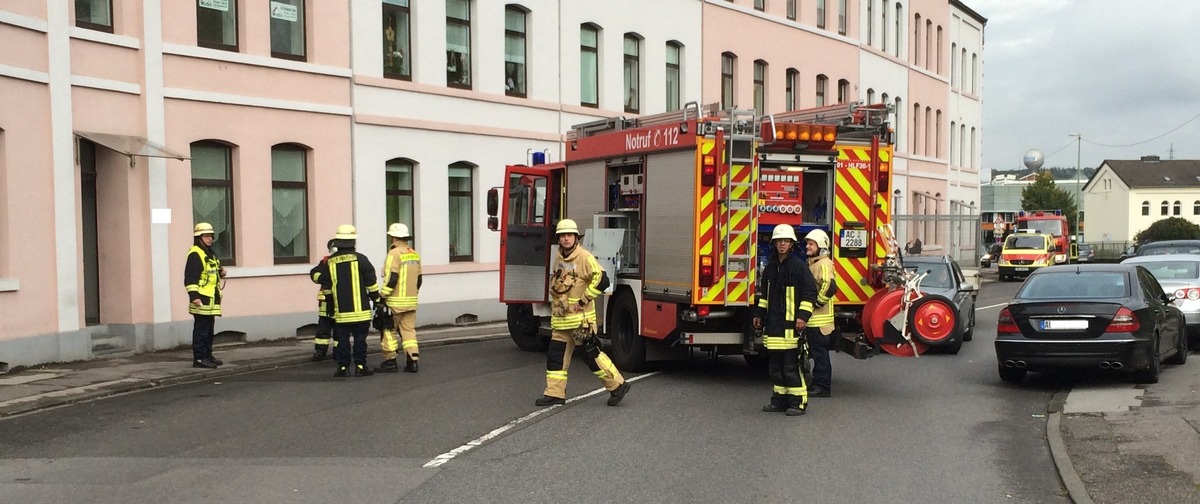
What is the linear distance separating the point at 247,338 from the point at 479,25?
772 cm

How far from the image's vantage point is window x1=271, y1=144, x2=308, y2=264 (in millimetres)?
18750

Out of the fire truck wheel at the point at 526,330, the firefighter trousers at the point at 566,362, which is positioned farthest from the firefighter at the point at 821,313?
the fire truck wheel at the point at 526,330

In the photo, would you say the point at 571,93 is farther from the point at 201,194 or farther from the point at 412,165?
the point at 201,194

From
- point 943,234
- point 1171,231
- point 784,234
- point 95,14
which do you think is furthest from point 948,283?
point 1171,231

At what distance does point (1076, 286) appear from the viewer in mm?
12812

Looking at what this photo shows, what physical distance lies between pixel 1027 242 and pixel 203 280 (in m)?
36.4

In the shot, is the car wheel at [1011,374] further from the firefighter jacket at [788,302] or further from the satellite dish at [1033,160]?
the satellite dish at [1033,160]

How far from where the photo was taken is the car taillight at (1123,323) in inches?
471

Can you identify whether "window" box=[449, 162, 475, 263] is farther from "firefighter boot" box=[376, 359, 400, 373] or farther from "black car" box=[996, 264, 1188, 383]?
"black car" box=[996, 264, 1188, 383]

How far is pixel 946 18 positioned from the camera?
158 ft

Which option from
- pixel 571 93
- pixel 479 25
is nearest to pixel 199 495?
pixel 479 25

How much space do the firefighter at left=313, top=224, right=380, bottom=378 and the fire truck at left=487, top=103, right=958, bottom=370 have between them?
8.51 ft

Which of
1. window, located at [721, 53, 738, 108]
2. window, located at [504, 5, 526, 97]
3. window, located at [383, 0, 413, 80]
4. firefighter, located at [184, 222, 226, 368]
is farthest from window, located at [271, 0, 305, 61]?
window, located at [721, 53, 738, 108]

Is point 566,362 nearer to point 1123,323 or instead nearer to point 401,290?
point 401,290
